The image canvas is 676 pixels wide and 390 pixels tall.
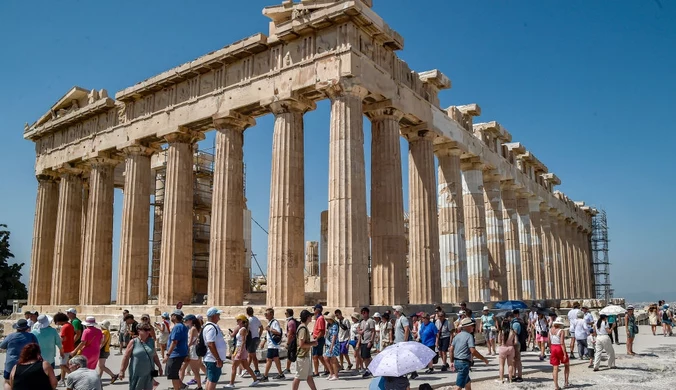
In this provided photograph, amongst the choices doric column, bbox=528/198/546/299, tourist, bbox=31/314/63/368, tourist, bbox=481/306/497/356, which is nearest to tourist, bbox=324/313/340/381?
tourist, bbox=31/314/63/368

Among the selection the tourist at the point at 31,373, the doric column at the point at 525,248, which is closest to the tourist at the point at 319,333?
the tourist at the point at 31,373

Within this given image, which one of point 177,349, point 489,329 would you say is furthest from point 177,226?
point 177,349

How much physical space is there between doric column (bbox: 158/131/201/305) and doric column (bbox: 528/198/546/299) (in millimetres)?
23895

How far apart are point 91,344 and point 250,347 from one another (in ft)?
13.2

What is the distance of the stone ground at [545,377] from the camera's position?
42.9 ft

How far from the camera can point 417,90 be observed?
997 inches

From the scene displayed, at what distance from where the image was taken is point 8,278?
1742 inches

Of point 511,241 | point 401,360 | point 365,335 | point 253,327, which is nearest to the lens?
point 401,360

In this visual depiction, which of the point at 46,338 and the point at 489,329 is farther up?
the point at 46,338

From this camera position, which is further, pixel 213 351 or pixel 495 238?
pixel 495 238

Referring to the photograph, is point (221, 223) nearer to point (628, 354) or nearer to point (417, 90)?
point (417, 90)

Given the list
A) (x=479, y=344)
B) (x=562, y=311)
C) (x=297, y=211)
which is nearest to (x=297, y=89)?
(x=297, y=211)

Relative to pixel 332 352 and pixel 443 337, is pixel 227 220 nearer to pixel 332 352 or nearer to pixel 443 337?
pixel 332 352

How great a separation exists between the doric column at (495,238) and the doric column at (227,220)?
15295 millimetres
